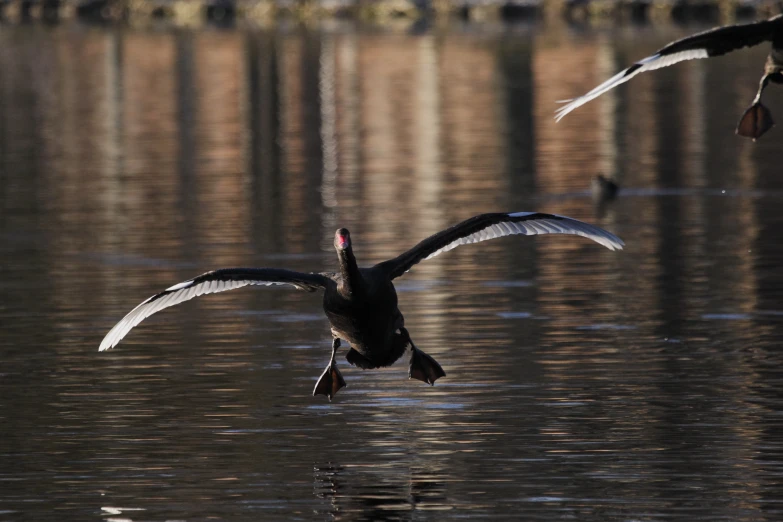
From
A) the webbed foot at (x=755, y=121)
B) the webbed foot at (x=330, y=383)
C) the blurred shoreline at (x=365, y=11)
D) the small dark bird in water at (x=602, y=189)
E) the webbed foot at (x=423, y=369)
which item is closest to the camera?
the webbed foot at (x=330, y=383)

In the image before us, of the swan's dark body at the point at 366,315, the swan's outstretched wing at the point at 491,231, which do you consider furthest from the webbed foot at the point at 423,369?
the swan's outstretched wing at the point at 491,231

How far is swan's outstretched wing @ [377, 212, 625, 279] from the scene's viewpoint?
16.2m

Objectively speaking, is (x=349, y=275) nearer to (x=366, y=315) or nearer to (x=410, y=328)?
(x=366, y=315)

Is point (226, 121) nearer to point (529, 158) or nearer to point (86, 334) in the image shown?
point (529, 158)

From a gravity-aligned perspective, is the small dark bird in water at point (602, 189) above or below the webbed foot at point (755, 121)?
below

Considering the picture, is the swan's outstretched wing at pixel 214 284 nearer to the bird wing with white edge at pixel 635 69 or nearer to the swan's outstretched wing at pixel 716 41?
the bird wing with white edge at pixel 635 69

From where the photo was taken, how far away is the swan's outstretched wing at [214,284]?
A: 1619cm

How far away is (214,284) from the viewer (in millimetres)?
16484

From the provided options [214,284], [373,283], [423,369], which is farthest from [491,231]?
[214,284]

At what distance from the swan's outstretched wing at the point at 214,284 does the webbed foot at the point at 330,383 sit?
0.72m

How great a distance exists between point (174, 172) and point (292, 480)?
27.9 meters

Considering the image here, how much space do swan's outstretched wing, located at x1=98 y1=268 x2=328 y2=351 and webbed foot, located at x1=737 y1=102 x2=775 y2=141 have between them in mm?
4900

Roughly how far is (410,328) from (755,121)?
447cm

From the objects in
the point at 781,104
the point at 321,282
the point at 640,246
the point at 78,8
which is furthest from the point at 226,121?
the point at 78,8
